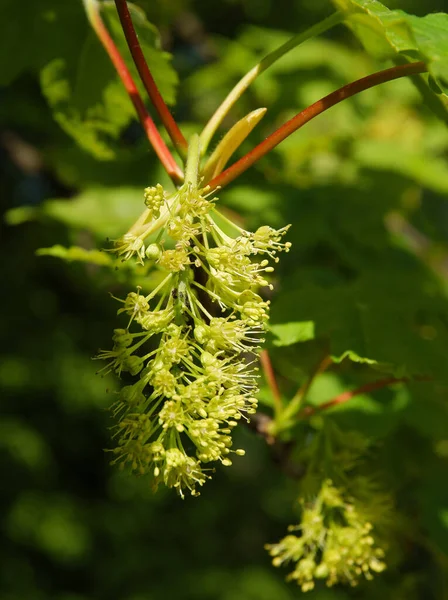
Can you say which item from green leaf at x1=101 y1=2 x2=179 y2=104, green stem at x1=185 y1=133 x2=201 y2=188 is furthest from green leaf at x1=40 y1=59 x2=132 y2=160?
green stem at x1=185 y1=133 x2=201 y2=188

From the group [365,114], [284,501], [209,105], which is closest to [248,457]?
[284,501]

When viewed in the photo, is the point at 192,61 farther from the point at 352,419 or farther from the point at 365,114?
the point at 352,419

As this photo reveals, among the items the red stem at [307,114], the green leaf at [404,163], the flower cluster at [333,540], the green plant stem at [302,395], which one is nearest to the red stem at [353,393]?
the green plant stem at [302,395]

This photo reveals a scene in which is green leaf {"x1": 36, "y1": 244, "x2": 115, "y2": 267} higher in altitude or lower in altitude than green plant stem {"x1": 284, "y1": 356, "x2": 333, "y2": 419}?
higher

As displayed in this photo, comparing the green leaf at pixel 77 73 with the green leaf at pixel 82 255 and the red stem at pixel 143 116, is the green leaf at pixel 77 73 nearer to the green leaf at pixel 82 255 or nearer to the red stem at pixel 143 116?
the red stem at pixel 143 116

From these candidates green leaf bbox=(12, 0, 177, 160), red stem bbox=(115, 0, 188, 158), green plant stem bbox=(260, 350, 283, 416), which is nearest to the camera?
red stem bbox=(115, 0, 188, 158)

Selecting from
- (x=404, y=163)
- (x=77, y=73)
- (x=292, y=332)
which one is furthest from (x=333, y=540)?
(x=404, y=163)

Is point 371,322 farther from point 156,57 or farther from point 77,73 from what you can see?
point 77,73

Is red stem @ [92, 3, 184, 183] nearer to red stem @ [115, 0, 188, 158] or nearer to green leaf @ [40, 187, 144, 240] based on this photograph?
red stem @ [115, 0, 188, 158]
